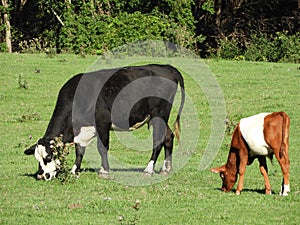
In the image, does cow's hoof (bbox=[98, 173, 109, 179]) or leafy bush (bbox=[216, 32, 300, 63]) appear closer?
cow's hoof (bbox=[98, 173, 109, 179])

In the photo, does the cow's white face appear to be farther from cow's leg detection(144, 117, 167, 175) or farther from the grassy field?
cow's leg detection(144, 117, 167, 175)

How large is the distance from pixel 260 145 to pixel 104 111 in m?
3.21

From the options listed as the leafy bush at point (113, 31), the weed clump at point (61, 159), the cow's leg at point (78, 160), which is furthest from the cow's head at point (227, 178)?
the leafy bush at point (113, 31)

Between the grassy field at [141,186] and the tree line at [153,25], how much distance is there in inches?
261

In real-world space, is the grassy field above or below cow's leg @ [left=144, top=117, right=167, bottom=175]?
below

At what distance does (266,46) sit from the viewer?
29984 millimetres

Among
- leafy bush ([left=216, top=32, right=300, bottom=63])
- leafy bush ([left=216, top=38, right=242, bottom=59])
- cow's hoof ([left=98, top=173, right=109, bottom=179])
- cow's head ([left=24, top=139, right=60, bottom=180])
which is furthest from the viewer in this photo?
leafy bush ([left=216, top=38, right=242, bottom=59])

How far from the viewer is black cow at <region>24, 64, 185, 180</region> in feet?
41.0

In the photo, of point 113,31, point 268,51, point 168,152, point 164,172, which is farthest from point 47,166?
point 113,31

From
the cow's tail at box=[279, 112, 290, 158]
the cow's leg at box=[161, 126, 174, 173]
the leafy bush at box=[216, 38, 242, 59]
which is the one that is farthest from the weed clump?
the leafy bush at box=[216, 38, 242, 59]

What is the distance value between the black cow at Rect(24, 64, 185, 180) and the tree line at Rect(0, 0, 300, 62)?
13767 millimetres

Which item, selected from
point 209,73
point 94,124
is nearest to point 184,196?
point 94,124

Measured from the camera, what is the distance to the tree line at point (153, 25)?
30562mm

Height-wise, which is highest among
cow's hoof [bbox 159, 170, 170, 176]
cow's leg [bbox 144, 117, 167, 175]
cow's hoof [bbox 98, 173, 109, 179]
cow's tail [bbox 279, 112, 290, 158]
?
cow's tail [bbox 279, 112, 290, 158]
